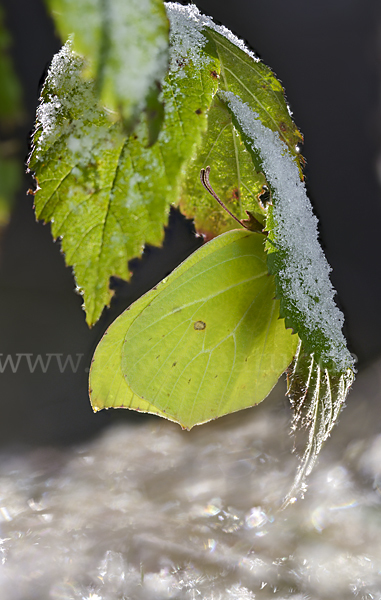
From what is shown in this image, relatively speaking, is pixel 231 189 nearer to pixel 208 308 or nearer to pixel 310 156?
pixel 208 308

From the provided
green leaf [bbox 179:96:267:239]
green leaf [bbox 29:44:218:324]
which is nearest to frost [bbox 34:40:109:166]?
green leaf [bbox 29:44:218:324]

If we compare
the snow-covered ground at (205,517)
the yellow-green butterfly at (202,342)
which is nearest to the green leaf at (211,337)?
the yellow-green butterfly at (202,342)

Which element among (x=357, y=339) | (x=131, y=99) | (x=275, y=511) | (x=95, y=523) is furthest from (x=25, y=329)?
(x=131, y=99)

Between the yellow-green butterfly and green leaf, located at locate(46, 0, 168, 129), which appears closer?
green leaf, located at locate(46, 0, 168, 129)

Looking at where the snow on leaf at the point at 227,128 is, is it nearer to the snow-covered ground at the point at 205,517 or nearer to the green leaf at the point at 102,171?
the green leaf at the point at 102,171

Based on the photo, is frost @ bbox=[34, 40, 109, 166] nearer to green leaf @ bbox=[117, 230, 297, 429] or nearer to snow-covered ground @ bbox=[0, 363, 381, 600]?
green leaf @ bbox=[117, 230, 297, 429]
